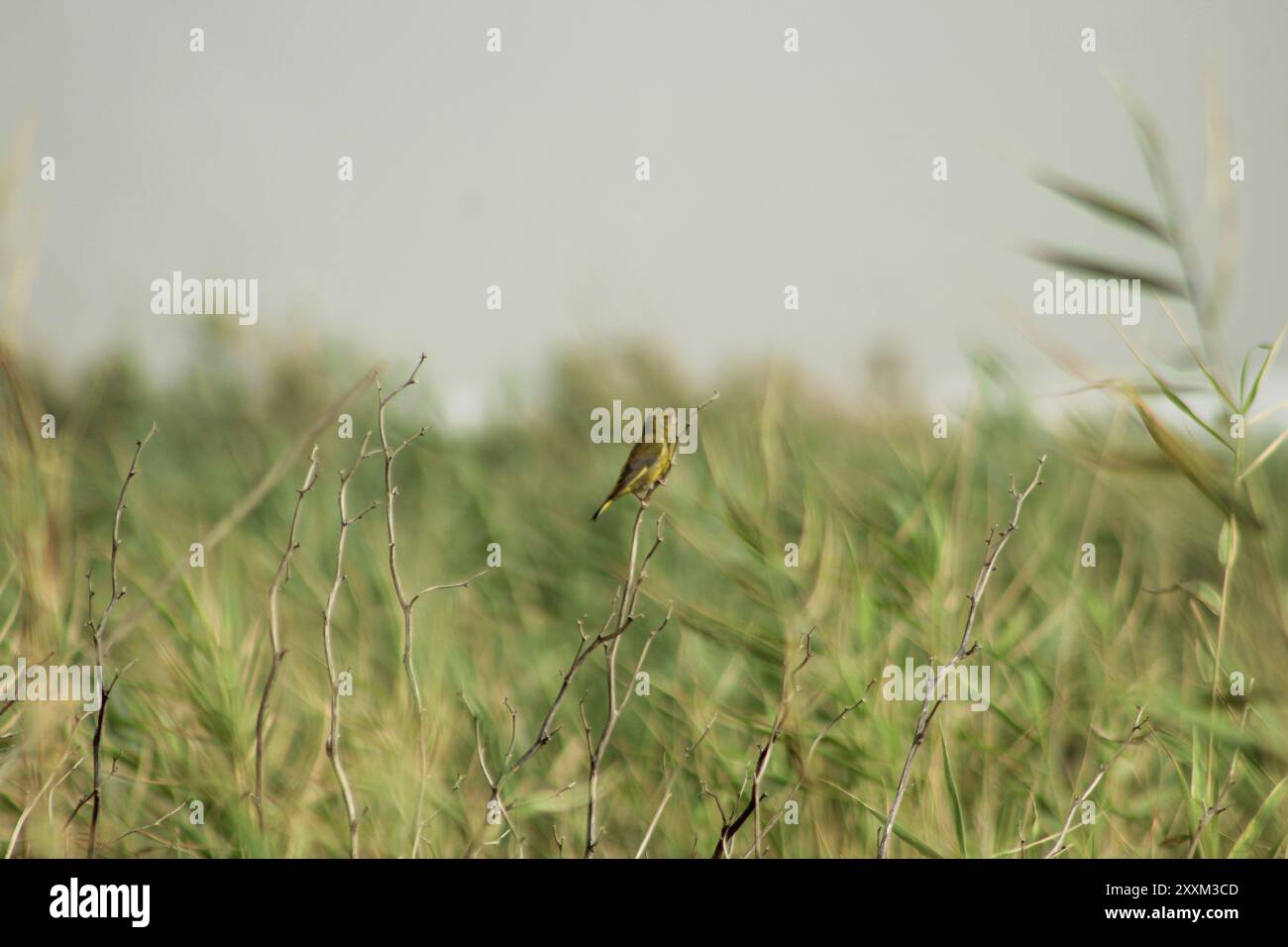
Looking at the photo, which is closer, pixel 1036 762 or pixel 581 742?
pixel 1036 762

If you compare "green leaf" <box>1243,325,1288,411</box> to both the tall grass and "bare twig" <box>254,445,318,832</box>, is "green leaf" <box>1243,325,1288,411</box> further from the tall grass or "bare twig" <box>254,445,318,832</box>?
"bare twig" <box>254,445,318,832</box>

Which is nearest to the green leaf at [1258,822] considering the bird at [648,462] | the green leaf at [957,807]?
the green leaf at [957,807]

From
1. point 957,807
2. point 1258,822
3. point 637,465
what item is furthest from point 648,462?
point 1258,822

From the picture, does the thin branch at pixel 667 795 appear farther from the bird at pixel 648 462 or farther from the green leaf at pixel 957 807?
the bird at pixel 648 462

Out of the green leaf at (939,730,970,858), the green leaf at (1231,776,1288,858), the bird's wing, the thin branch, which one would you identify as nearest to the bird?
the bird's wing

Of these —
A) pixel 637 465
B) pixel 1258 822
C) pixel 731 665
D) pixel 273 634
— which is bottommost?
pixel 1258 822

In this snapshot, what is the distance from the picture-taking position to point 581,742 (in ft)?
6.05

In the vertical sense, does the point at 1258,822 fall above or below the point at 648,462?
below

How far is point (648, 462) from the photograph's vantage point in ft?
5.40

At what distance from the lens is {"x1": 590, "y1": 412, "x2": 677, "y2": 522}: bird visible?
1.61 meters

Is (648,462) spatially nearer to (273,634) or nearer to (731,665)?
(731,665)
